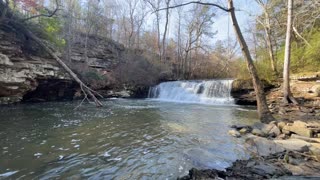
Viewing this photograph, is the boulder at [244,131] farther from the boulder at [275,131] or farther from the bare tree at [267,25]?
the bare tree at [267,25]

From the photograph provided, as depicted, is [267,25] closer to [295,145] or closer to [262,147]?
[295,145]

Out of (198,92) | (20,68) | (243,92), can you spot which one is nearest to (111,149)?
(20,68)

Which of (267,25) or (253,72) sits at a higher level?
(267,25)

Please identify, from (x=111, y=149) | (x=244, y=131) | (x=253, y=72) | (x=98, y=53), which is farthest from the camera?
(x=98, y=53)

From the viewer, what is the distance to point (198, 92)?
1698 centimetres

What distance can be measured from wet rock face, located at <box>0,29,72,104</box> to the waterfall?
8.35 meters

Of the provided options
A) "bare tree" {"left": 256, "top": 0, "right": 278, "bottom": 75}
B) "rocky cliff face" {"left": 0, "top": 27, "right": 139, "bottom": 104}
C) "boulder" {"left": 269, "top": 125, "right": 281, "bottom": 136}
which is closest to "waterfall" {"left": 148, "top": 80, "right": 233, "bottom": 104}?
"bare tree" {"left": 256, "top": 0, "right": 278, "bottom": 75}

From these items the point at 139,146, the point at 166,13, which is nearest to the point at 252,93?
the point at 139,146

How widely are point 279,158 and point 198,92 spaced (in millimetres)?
12859

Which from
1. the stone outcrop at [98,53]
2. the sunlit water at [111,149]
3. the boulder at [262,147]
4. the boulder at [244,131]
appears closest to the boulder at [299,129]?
the boulder at [244,131]

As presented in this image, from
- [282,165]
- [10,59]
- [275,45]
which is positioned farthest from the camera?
[275,45]

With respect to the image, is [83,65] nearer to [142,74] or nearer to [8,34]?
[142,74]

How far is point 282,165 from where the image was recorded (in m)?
3.81

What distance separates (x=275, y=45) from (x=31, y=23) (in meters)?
16.0
